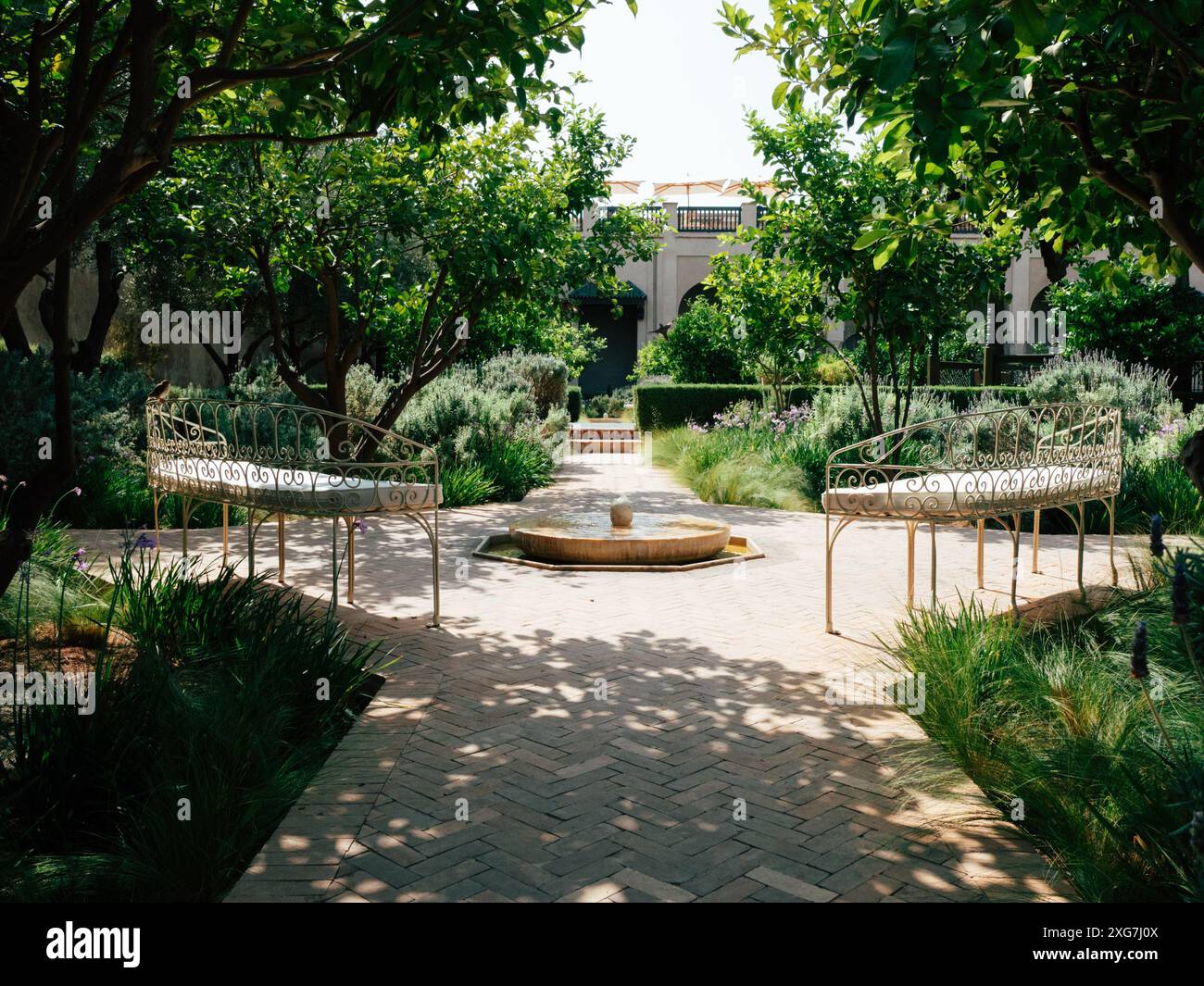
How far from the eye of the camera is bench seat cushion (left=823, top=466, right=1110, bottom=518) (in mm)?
5773

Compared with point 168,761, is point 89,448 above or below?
above

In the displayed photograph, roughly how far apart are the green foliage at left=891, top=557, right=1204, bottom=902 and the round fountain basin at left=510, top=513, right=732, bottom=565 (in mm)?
3277

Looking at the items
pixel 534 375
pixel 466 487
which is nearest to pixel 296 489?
pixel 466 487

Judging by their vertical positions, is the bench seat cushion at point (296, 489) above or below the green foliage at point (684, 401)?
below

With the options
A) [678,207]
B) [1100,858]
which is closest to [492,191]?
[1100,858]

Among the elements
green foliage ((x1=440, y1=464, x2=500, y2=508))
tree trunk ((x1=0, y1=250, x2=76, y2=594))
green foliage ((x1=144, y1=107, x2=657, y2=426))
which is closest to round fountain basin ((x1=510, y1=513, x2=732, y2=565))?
green foliage ((x1=144, y1=107, x2=657, y2=426))

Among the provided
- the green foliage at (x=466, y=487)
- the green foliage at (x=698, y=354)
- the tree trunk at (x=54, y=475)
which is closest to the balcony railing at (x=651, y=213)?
the green foliage at (x=466, y=487)

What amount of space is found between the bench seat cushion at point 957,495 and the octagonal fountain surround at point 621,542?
2437 millimetres

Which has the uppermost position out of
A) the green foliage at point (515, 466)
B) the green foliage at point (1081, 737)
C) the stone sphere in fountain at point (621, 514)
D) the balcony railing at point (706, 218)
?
the balcony railing at point (706, 218)

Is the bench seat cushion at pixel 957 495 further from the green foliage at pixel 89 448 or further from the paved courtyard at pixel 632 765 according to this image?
the green foliage at pixel 89 448

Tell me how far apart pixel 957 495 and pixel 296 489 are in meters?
3.88

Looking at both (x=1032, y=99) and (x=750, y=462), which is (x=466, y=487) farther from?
(x=1032, y=99)

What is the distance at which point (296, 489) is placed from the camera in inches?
229

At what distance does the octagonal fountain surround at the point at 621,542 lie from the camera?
27.0 ft
